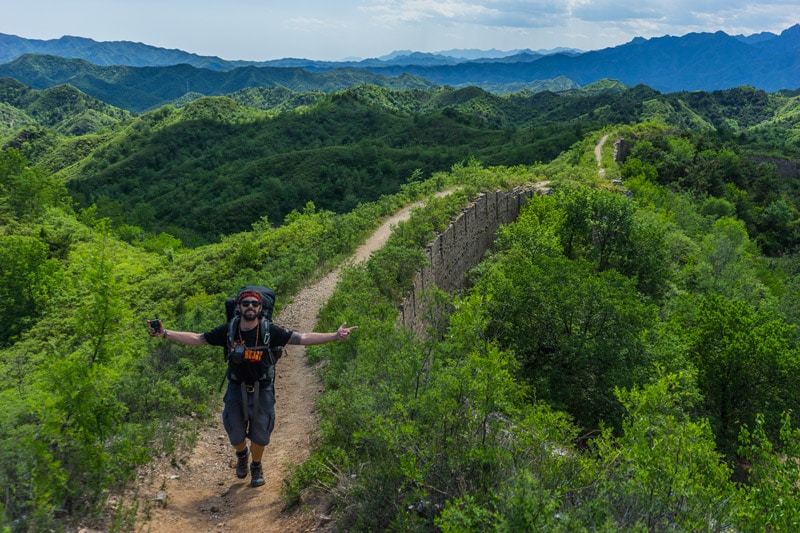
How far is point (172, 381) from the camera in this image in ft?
34.3

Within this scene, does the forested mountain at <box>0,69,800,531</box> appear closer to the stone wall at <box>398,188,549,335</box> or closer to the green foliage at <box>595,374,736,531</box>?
the green foliage at <box>595,374,736,531</box>

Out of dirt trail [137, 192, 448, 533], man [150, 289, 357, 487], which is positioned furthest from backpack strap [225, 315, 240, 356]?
dirt trail [137, 192, 448, 533]

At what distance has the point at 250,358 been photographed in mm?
6684

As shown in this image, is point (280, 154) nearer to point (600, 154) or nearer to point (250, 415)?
point (600, 154)

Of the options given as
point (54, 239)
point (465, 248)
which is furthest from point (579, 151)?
point (54, 239)

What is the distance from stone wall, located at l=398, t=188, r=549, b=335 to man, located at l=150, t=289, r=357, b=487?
648cm

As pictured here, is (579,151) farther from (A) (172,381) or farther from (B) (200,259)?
(A) (172,381)

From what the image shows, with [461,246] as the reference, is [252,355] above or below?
above

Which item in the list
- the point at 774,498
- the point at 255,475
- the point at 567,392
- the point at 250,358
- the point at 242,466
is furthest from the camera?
the point at 567,392

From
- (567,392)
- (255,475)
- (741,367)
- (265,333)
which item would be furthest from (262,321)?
(741,367)

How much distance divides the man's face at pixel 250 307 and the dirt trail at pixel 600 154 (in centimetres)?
3376

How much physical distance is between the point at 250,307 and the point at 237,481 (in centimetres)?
266

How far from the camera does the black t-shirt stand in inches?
265

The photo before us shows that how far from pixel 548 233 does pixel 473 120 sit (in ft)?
300
